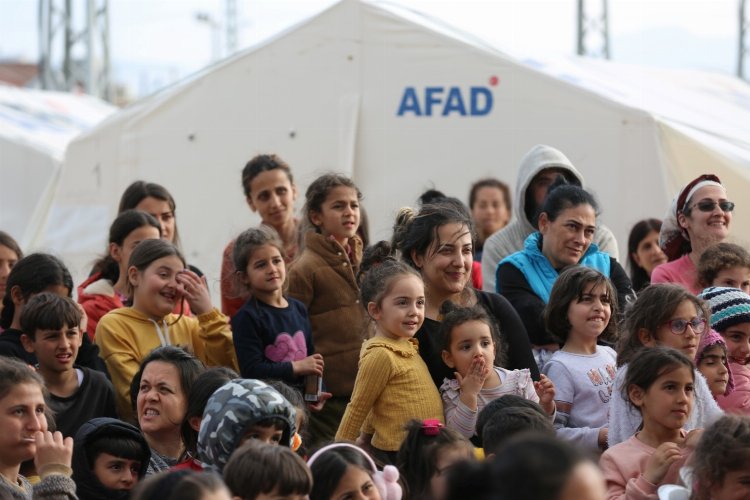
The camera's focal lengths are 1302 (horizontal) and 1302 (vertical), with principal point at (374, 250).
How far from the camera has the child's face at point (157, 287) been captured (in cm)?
538

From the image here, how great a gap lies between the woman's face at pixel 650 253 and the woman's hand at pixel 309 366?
8.57 feet

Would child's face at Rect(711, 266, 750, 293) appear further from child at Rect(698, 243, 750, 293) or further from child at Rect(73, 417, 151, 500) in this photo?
child at Rect(73, 417, 151, 500)

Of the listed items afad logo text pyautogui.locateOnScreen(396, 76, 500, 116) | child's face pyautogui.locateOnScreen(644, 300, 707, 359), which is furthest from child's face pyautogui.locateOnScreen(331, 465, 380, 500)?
afad logo text pyautogui.locateOnScreen(396, 76, 500, 116)

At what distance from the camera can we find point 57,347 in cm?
496

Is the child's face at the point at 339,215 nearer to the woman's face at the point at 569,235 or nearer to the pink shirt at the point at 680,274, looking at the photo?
the woman's face at the point at 569,235

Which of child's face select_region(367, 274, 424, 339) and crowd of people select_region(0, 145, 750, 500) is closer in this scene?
crowd of people select_region(0, 145, 750, 500)

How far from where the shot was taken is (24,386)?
13.8 feet

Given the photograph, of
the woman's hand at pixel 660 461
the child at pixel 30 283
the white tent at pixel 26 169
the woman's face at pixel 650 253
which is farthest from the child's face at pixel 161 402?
the white tent at pixel 26 169

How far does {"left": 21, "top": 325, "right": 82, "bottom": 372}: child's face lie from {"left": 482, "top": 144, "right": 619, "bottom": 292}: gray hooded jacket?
192 cm

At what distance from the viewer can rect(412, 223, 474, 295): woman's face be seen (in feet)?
16.1

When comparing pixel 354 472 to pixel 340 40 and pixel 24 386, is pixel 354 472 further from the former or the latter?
pixel 340 40

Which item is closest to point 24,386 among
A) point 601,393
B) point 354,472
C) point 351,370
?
point 354,472

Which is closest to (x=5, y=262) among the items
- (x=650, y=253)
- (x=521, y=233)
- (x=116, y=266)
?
(x=116, y=266)

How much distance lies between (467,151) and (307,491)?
17.9ft
